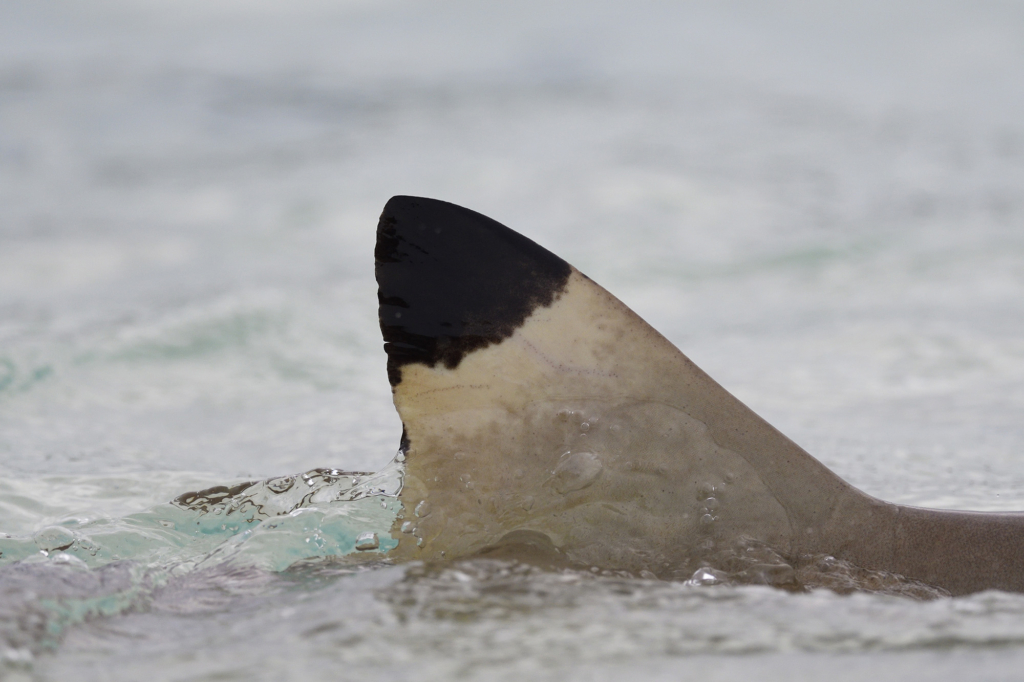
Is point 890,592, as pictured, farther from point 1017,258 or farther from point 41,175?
point 41,175

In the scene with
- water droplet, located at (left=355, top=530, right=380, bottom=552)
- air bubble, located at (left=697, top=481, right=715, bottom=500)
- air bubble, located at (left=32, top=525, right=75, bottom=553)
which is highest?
air bubble, located at (left=697, top=481, right=715, bottom=500)

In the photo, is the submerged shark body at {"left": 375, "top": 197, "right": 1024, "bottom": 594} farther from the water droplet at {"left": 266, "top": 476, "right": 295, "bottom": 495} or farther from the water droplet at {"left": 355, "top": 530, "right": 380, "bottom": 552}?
the water droplet at {"left": 266, "top": 476, "right": 295, "bottom": 495}

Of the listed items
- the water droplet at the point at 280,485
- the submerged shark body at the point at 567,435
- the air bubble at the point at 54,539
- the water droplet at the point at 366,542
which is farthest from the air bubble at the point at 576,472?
the air bubble at the point at 54,539

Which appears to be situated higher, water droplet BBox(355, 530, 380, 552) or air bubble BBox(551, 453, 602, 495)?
air bubble BBox(551, 453, 602, 495)

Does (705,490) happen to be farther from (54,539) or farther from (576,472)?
(54,539)

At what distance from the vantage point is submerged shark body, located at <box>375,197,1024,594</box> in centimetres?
169

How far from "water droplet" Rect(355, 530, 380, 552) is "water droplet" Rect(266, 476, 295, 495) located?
20.3 inches

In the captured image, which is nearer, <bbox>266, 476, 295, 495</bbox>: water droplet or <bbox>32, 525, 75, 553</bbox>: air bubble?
<bbox>32, 525, 75, 553</bbox>: air bubble

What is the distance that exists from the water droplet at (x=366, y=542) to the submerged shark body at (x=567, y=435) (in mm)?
128

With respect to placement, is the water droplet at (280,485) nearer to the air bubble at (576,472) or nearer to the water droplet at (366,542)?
the water droplet at (366,542)

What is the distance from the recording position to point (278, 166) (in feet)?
27.3

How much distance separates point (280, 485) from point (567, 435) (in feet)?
2.88

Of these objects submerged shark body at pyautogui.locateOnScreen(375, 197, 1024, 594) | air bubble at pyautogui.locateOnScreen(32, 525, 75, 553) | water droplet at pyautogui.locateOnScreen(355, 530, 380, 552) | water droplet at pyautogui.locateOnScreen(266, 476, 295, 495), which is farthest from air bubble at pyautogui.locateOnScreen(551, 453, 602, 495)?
air bubble at pyautogui.locateOnScreen(32, 525, 75, 553)

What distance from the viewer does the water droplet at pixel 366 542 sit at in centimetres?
181
